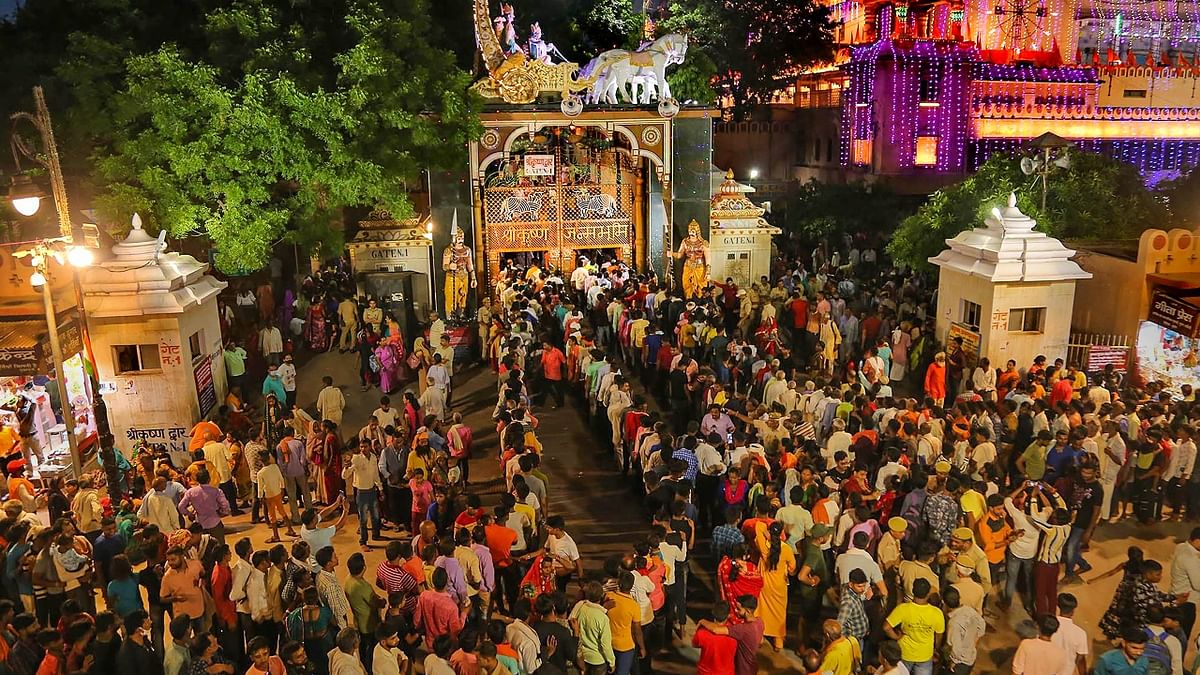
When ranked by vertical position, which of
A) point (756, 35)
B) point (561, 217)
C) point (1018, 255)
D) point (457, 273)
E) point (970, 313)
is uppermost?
point (756, 35)

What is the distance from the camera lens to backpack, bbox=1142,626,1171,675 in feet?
18.7

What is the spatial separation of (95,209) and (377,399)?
5.73m

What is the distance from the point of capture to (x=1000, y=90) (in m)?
34.4

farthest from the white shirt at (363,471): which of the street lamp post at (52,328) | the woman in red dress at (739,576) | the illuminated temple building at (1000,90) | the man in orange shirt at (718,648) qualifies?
the illuminated temple building at (1000,90)

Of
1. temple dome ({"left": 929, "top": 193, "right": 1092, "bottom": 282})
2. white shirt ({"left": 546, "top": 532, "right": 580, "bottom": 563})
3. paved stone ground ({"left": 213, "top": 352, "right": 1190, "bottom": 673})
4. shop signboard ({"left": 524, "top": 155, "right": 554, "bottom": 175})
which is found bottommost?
paved stone ground ({"left": 213, "top": 352, "right": 1190, "bottom": 673})

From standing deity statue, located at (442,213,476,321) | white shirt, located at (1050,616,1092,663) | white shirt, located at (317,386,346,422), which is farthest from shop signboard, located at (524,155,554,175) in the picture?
white shirt, located at (1050,616,1092,663)

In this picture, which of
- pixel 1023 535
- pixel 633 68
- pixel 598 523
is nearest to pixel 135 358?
pixel 598 523

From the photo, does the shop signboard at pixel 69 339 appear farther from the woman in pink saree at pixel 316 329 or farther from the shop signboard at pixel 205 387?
the woman in pink saree at pixel 316 329

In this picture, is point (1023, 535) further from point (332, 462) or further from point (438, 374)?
point (438, 374)

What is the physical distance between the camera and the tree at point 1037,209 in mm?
17266

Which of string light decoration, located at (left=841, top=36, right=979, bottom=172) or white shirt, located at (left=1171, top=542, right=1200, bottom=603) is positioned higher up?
string light decoration, located at (left=841, top=36, right=979, bottom=172)

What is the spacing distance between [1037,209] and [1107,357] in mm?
5073

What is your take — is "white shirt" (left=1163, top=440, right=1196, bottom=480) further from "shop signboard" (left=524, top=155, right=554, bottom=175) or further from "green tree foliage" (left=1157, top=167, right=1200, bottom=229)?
"green tree foliage" (left=1157, top=167, right=1200, bottom=229)

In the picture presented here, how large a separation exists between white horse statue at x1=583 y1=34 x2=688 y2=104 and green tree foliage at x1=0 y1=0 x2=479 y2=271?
4448mm
